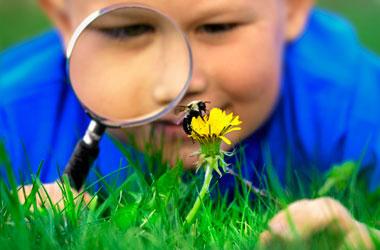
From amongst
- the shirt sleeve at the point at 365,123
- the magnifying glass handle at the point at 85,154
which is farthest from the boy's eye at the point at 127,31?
the shirt sleeve at the point at 365,123

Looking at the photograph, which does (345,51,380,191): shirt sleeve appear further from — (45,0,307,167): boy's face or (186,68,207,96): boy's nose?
(186,68,207,96): boy's nose

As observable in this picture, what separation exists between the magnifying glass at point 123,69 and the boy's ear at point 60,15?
0.66 meters

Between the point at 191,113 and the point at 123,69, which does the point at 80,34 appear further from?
the point at 191,113

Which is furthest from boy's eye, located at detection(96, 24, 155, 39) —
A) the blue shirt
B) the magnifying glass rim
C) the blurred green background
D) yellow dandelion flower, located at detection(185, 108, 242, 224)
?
the blurred green background

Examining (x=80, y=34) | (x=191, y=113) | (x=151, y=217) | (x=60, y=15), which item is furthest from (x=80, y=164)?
(x=60, y=15)

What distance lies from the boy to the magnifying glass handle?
0.58 feet

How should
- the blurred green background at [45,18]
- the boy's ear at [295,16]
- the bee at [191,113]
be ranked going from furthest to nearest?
the blurred green background at [45,18]
the boy's ear at [295,16]
the bee at [191,113]

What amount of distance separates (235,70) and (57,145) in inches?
37.5

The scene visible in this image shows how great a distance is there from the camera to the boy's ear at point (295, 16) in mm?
3541

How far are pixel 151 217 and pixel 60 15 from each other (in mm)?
1565

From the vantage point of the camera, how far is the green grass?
6.33 feet

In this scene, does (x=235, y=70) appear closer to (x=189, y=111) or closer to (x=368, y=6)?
(x=189, y=111)

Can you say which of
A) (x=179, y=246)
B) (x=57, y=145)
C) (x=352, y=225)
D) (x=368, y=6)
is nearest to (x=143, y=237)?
(x=179, y=246)

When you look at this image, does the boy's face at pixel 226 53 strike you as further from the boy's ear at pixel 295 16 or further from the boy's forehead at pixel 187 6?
the boy's ear at pixel 295 16
